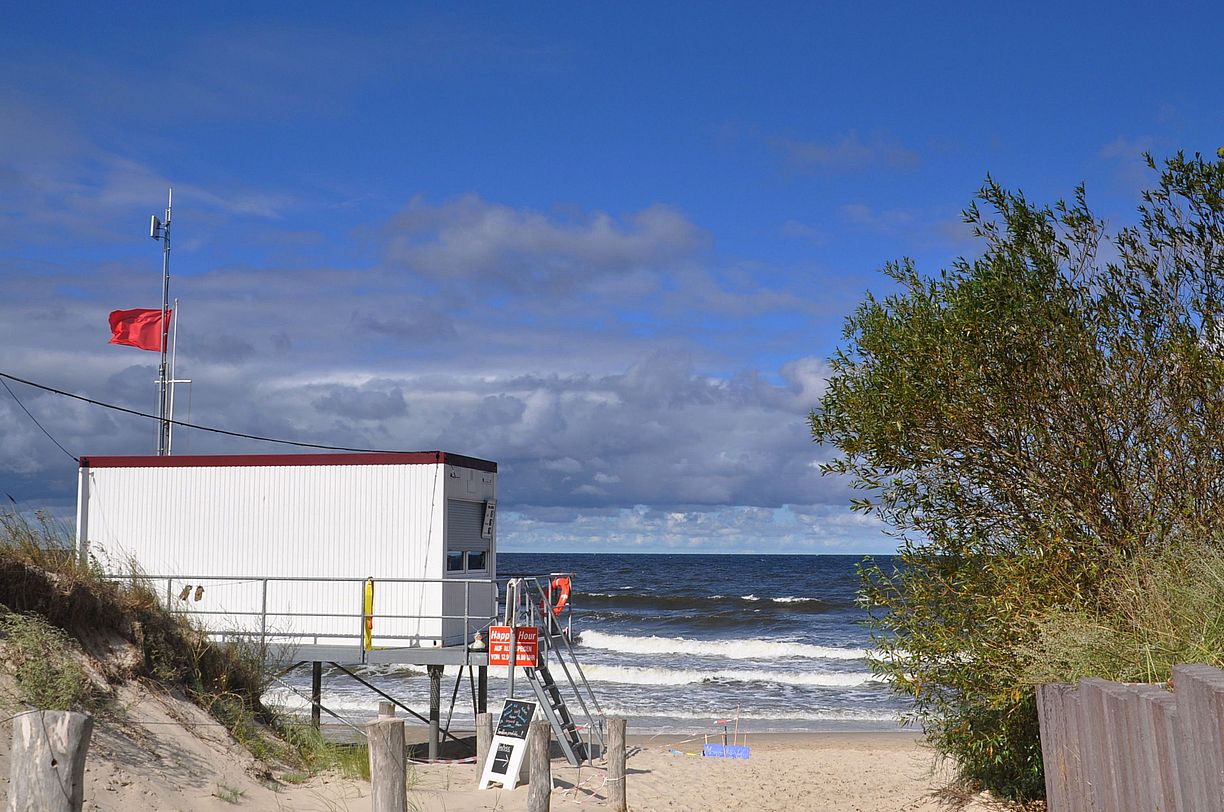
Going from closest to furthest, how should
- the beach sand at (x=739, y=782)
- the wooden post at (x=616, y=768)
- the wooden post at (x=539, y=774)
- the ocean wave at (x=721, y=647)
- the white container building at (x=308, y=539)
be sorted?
the wooden post at (x=539, y=774)
the wooden post at (x=616, y=768)
the beach sand at (x=739, y=782)
the white container building at (x=308, y=539)
the ocean wave at (x=721, y=647)

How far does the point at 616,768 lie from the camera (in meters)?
11.9

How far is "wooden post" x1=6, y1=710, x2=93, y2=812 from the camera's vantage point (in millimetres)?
4141

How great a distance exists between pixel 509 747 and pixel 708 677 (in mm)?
17959

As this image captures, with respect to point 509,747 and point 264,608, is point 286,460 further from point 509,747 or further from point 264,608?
point 509,747

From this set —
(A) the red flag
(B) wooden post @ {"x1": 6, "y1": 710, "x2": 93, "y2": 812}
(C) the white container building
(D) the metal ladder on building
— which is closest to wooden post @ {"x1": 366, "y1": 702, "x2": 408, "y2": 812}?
(B) wooden post @ {"x1": 6, "y1": 710, "x2": 93, "y2": 812}

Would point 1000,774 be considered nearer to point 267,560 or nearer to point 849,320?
point 849,320

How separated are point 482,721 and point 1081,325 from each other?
27.2 feet

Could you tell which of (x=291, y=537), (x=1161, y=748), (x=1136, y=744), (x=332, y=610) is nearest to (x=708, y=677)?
(x=332, y=610)

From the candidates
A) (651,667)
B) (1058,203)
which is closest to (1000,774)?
(1058,203)

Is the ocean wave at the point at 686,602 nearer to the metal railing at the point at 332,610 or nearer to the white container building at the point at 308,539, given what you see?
the white container building at the point at 308,539

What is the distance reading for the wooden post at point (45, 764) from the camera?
414 centimetres

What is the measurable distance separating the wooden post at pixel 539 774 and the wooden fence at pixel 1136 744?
3.75 m

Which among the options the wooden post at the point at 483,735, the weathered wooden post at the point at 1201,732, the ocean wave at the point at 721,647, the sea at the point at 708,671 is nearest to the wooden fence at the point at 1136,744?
the weathered wooden post at the point at 1201,732

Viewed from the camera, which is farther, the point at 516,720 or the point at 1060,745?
the point at 516,720
